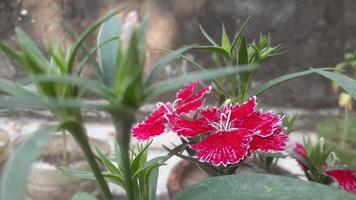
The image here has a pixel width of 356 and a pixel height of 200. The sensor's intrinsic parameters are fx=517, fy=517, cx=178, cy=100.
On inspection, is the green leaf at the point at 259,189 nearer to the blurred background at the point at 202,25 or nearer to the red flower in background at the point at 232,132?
the red flower in background at the point at 232,132

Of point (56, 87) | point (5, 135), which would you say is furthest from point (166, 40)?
point (56, 87)

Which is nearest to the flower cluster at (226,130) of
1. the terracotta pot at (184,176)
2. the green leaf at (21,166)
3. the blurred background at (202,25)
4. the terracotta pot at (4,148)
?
the green leaf at (21,166)

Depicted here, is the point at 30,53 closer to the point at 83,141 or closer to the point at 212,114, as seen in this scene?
the point at 83,141

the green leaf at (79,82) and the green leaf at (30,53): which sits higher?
the green leaf at (30,53)

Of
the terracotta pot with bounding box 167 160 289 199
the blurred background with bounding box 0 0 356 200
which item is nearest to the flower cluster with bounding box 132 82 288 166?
the terracotta pot with bounding box 167 160 289 199

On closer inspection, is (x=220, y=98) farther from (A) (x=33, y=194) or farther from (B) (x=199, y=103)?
(A) (x=33, y=194)

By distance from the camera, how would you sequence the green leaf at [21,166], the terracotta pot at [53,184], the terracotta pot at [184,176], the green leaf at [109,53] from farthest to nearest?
the terracotta pot at [53,184] → the terracotta pot at [184,176] → the green leaf at [109,53] → the green leaf at [21,166]
